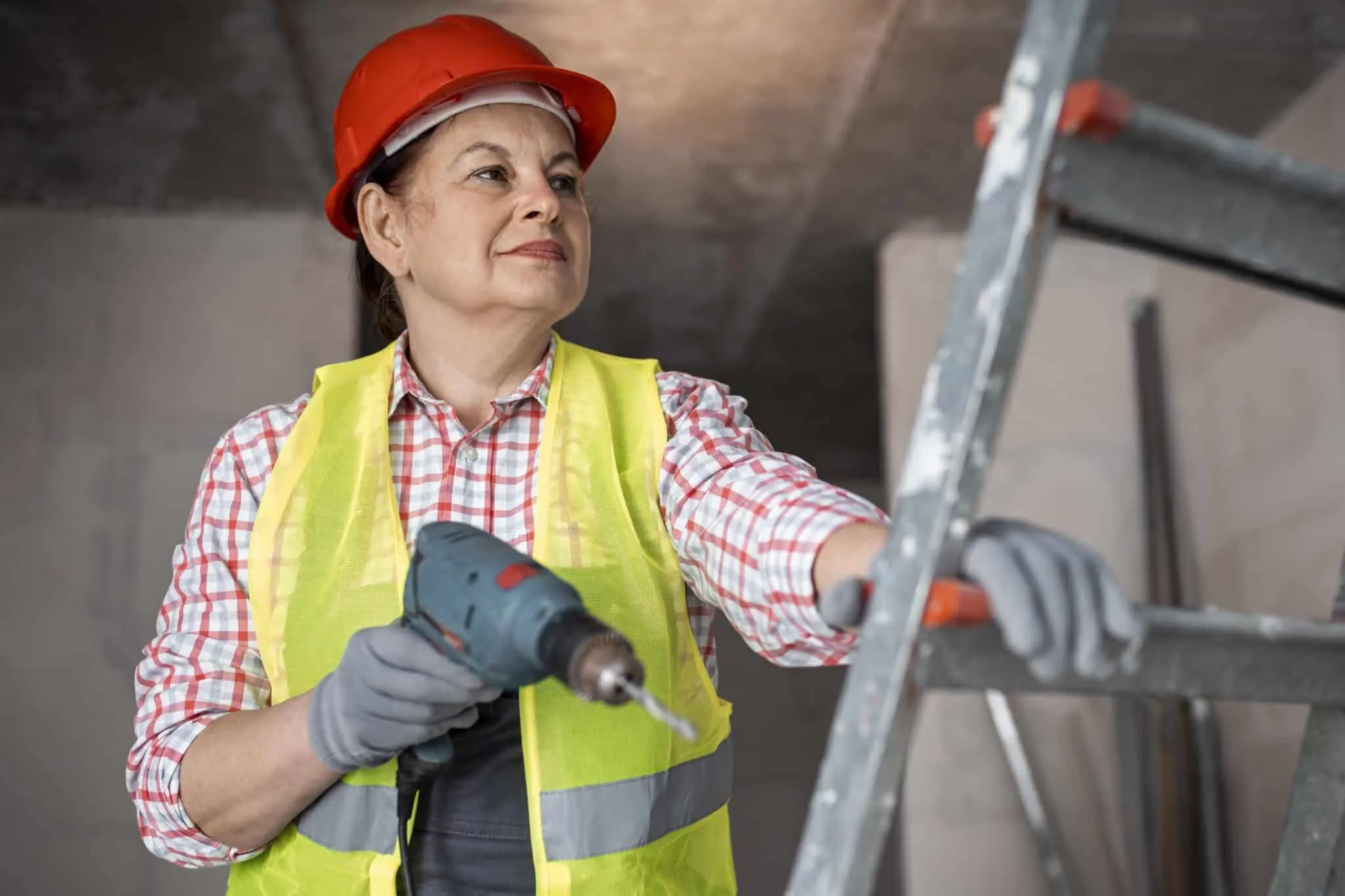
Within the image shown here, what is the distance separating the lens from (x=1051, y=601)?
71 cm

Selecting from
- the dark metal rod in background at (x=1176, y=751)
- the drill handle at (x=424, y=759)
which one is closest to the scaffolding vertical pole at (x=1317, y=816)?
the drill handle at (x=424, y=759)

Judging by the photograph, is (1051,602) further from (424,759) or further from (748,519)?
(424,759)

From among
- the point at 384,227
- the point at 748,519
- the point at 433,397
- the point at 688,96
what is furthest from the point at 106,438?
the point at 748,519

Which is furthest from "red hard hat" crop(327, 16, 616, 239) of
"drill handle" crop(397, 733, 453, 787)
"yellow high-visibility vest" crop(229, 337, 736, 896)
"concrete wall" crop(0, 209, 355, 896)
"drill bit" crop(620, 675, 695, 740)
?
"concrete wall" crop(0, 209, 355, 896)

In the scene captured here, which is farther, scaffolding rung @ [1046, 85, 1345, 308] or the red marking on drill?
the red marking on drill

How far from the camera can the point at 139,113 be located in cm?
332

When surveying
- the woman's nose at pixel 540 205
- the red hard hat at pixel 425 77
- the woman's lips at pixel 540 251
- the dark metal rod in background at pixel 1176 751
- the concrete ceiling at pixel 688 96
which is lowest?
the dark metal rod in background at pixel 1176 751

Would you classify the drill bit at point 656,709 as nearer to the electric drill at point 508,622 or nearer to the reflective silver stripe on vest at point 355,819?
the electric drill at point 508,622

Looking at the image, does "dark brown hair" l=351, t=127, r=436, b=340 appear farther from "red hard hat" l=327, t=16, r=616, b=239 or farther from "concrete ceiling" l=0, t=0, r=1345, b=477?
"concrete ceiling" l=0, t=0, r=1345, b=477

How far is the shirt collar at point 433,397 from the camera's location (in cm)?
154

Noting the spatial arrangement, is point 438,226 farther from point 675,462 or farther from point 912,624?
point 912,624

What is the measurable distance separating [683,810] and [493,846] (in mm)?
213

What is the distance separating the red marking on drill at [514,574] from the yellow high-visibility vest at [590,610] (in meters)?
0.32

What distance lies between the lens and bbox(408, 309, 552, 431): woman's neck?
5.16 ft
